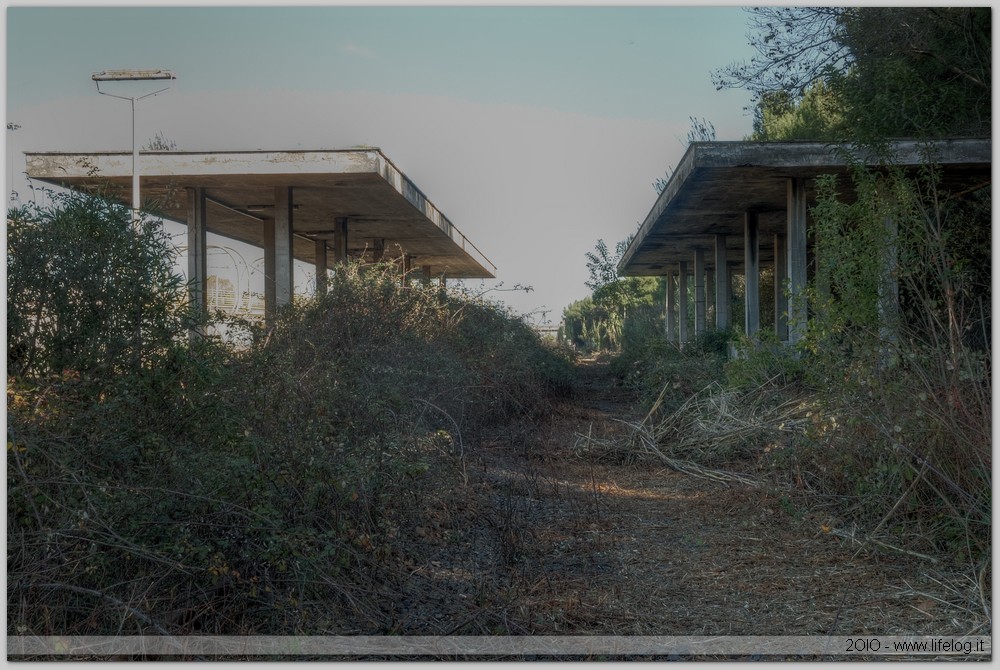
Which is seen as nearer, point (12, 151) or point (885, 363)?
point (12, 151)

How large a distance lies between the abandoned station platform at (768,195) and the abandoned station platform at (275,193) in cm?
436

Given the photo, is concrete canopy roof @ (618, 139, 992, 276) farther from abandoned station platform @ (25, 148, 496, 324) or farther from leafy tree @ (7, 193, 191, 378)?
leafy tree @ (7, 193, 191, 378)

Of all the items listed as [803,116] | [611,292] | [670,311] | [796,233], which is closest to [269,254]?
[796,233]

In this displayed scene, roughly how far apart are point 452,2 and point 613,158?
2.25 meters

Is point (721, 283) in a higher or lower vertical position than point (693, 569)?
higher

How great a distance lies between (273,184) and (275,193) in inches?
16.2

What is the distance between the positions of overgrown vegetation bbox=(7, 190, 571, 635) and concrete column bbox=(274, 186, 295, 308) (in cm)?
881

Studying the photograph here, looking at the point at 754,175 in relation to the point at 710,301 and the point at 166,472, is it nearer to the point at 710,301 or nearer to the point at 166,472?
the point at 166,472

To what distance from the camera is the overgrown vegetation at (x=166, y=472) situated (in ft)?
12.4

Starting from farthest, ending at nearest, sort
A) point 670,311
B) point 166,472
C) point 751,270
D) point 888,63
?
point 670,311
point 751,270
point 888,63
point 166,472

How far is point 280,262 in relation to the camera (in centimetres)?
1512

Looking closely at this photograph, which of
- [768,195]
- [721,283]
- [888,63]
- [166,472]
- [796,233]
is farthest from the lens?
[721,283]

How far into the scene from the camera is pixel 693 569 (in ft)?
16.9

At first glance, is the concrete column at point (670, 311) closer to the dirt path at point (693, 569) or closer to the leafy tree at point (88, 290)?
the dirt path at point (693, 569)
